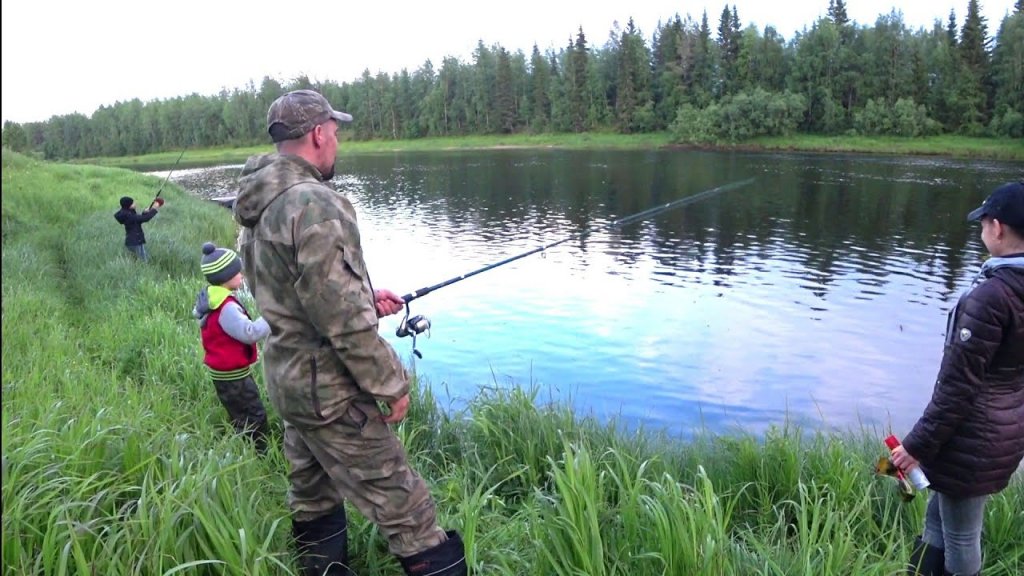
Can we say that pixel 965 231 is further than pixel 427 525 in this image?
Yes

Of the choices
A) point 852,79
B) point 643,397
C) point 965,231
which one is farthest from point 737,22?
point 643,397

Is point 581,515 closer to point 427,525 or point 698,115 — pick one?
point 427,525

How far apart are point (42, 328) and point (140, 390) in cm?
226

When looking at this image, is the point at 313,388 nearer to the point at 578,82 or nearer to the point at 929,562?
the point at 929,562

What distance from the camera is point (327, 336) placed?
9.21 ft

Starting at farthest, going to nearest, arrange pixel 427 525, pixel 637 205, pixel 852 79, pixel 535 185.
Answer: pixel 852 79 < pixel 535 185 < pixel 637 205 < pixel 427 525

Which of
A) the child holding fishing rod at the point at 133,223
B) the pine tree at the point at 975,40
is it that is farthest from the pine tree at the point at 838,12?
the child holding fishing rod at the point at 133,223

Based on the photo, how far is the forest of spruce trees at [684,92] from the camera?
55375 mm

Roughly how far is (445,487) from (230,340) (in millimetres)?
1863

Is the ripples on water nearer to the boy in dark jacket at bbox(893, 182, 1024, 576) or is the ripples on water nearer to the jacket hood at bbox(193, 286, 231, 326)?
the jacket hood at bbox(193, 286, 231, 326)

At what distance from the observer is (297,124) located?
3025mm

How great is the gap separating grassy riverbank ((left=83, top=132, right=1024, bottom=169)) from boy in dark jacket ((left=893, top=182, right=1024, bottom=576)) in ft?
153

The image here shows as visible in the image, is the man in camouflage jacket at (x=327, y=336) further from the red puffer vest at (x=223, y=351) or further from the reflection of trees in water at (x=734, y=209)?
the reflection of trees in water at (x=734, y=209)

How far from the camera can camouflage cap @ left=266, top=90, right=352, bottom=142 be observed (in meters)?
3.02
